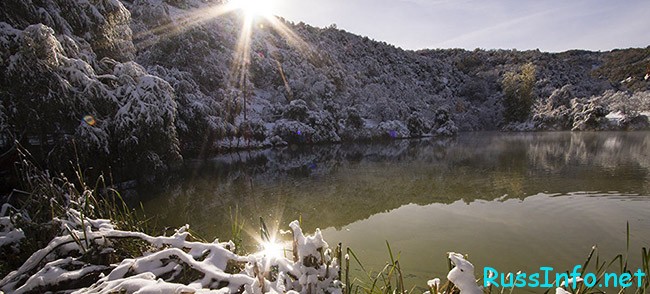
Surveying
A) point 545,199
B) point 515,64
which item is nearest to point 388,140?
point 545,199

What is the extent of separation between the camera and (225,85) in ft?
82.5

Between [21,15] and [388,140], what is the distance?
85.1 ft

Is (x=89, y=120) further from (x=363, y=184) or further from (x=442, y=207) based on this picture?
(x=442, y=207)

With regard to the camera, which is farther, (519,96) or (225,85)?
(519,96)

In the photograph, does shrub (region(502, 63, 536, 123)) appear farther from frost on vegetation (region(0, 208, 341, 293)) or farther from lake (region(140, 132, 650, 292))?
frost on vegetation (region(0, 208, 341, 293))

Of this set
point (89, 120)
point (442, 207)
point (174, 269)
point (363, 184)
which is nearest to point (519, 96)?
point (363, 184)

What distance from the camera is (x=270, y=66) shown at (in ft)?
105

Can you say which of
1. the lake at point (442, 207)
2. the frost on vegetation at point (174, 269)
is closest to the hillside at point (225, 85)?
the lake at point (442, 207)

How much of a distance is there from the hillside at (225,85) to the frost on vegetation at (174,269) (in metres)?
6.63

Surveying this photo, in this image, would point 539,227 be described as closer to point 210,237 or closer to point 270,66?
point 210,237

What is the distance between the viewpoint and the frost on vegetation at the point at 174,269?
4.74 ft

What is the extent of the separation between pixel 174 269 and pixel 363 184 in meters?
8.87

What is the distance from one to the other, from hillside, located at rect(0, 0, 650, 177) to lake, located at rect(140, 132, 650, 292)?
2.50 m

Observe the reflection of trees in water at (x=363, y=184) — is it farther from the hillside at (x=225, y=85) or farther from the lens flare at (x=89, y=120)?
the lens flare at (x=89, y=120)
